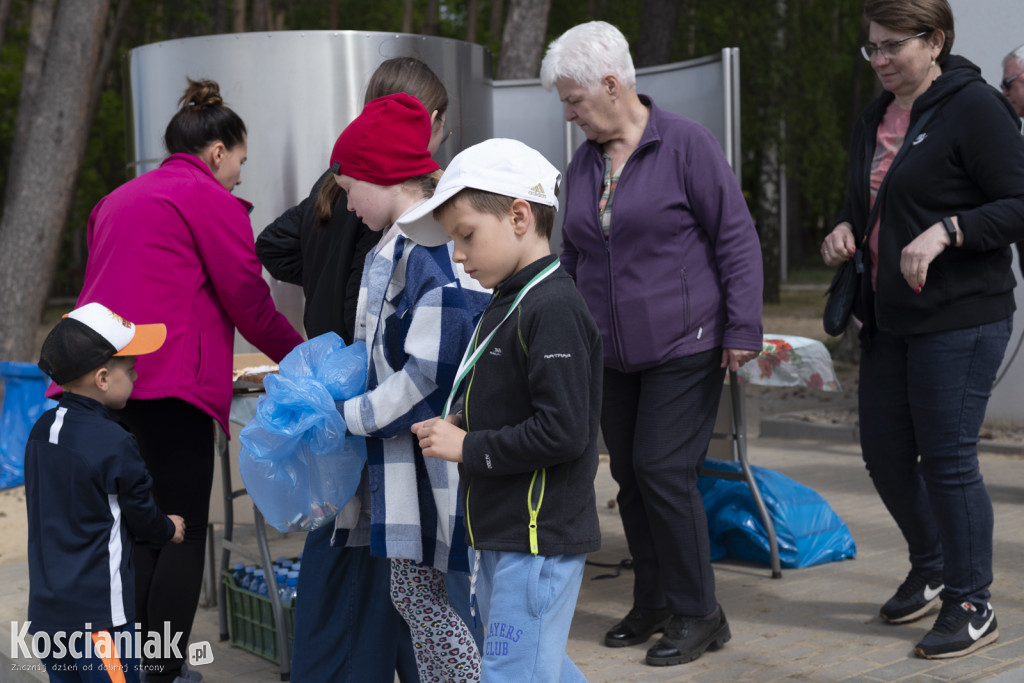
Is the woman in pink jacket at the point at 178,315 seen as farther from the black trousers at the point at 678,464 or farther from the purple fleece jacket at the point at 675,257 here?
the black trousers at the point at 678,464

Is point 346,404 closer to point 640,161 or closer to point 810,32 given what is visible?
point 640,161

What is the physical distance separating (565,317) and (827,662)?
1819 mm

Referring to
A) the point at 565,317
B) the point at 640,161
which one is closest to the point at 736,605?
the point at 640,161

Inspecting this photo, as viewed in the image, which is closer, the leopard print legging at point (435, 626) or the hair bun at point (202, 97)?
the leopard print legging at point (435, 626)

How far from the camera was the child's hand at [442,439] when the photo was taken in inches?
93.1

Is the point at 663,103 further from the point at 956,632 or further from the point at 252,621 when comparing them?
the point at 252,621

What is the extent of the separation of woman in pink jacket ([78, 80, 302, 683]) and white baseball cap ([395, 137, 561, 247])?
1.23 m

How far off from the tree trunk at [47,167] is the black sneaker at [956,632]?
8683 mm

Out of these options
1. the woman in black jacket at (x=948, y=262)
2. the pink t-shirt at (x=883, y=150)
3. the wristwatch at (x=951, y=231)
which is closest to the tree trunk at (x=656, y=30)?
the pink t-shirt at (x=883, y=150)

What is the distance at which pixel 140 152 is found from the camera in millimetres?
5297

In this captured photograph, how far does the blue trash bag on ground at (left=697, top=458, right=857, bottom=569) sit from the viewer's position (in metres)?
4.73

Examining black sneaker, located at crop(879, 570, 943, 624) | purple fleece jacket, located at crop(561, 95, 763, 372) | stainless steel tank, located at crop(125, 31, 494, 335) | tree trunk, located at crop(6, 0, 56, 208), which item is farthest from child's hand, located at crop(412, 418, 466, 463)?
tree trunk, located at crop(6, 0, 56, 208)

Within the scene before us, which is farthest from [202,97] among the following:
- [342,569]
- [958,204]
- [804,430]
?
[804,430]

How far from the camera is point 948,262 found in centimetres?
340
